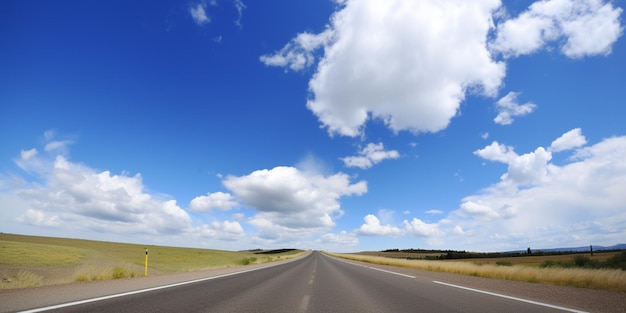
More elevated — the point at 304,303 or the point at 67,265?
the point at 304,303

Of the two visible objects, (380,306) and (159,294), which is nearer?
Answer: (380,306)

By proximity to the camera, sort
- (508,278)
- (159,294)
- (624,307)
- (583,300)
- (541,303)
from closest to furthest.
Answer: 1. (624,307)
2. (541,303)
3. (583,300)
4. (159,294)
5. (508,278)

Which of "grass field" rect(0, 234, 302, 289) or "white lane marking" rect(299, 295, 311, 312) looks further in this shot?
"grass field" rect(0, 234, 302, 289)

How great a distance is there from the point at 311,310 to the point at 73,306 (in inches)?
187

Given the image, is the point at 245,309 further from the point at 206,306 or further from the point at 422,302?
the point at 422,302

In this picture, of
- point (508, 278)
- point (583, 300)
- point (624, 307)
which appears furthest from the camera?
point (508, 278)

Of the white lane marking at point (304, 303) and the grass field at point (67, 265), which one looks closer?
the white lane marking at point (304, 303)

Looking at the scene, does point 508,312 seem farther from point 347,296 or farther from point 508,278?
point 508,278

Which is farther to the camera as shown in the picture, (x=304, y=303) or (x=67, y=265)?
(x=67, y=265)

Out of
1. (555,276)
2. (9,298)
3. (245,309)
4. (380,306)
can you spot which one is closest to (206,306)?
(245,309)

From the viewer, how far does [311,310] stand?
22.3 feet

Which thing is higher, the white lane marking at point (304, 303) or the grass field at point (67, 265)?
the white lane marking at point (304, 303)

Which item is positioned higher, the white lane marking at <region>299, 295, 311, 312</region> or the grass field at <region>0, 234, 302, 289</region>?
the white lane marking at <region>299, 295, 311, 312</region>

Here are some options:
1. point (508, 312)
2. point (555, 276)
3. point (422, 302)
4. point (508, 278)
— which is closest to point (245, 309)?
point (422, 302)
